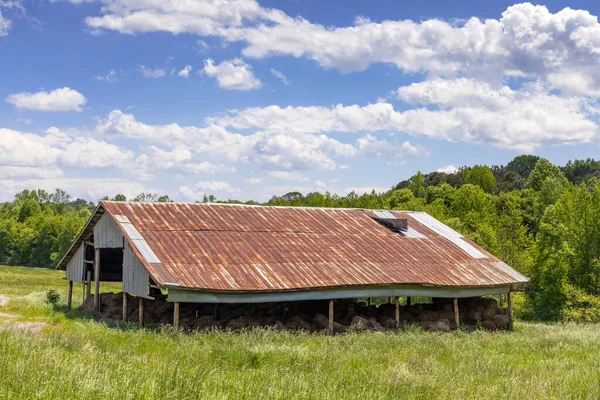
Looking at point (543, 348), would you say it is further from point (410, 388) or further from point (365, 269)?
point (410, 388)

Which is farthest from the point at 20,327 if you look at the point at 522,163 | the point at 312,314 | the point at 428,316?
the point at 522,163

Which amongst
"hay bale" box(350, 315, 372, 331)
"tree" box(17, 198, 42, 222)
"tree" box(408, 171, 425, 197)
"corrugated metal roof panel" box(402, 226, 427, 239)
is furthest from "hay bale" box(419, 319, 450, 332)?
"tree" box(17, 198, 42, 222)

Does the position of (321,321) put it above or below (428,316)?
above

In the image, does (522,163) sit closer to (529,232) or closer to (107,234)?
(529,232)

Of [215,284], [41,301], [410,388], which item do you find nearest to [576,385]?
[410,388]

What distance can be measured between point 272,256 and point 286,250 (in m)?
1.05

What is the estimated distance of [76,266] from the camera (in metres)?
30.3

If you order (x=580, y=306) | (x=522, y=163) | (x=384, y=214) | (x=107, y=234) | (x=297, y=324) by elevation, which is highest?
(x=522, y=163)

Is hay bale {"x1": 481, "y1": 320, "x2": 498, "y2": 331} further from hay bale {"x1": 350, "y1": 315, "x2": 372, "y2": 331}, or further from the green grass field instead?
hay bale {"x1": 350, "y1": 315, "x2": 372, "y2": 331}

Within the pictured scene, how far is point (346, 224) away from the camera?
99.5 ft

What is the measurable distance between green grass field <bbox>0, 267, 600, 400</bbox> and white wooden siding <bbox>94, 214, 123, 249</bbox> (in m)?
3.83

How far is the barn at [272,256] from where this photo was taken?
70.4 feet

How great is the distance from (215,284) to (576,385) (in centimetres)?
1172

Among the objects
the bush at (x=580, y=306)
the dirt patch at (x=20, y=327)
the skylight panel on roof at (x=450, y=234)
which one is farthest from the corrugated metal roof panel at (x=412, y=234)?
the dirt patch at (x=20, y=327)
